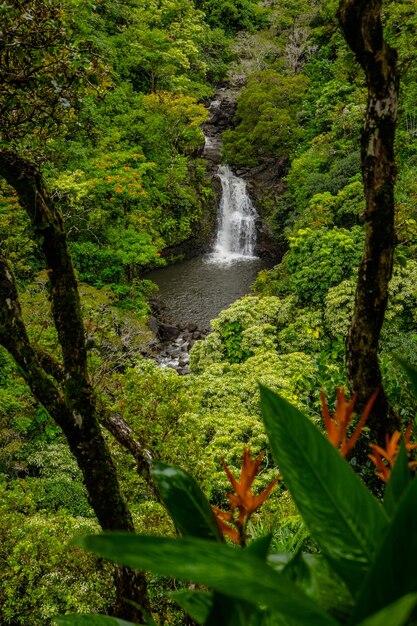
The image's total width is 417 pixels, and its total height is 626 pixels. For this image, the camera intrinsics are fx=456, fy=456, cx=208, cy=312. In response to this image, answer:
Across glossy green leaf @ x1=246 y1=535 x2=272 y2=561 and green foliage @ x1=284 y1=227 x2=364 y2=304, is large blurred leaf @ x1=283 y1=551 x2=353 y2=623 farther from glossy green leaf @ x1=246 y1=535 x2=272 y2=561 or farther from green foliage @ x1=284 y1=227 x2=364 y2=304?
green foliage @ x1=284 y1=227 x2=364 y2=304

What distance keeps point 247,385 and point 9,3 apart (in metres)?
6.31

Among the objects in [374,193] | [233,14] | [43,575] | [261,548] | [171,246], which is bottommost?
[43,575]

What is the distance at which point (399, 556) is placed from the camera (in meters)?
0.34

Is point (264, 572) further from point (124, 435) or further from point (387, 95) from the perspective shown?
point (124, 435)

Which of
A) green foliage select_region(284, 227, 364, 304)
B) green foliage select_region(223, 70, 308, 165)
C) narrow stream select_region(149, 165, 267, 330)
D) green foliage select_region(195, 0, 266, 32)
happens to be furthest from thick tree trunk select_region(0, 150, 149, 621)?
green foliage select_region(195, 0, 266, 32)

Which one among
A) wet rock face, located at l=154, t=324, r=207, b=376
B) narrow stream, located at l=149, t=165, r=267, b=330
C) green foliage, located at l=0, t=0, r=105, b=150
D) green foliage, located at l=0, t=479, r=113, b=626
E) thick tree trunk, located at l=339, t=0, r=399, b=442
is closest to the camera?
thick tree trunk, located at l=339, t=0, r=399, b=442

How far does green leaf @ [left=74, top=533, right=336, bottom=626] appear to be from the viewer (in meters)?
0.29

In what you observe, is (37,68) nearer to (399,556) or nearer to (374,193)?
(374,193)

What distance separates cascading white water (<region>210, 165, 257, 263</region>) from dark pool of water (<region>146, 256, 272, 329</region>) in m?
0.90

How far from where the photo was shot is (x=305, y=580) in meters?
0.46

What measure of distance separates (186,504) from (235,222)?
19.0 m

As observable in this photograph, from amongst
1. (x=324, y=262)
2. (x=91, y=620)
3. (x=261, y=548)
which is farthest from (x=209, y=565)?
(x=324, y=262)

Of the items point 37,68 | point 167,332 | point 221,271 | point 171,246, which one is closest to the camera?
point 37,68

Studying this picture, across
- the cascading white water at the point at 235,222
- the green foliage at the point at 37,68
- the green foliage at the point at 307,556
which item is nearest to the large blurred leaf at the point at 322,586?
the green foliage at the point at 307,556
